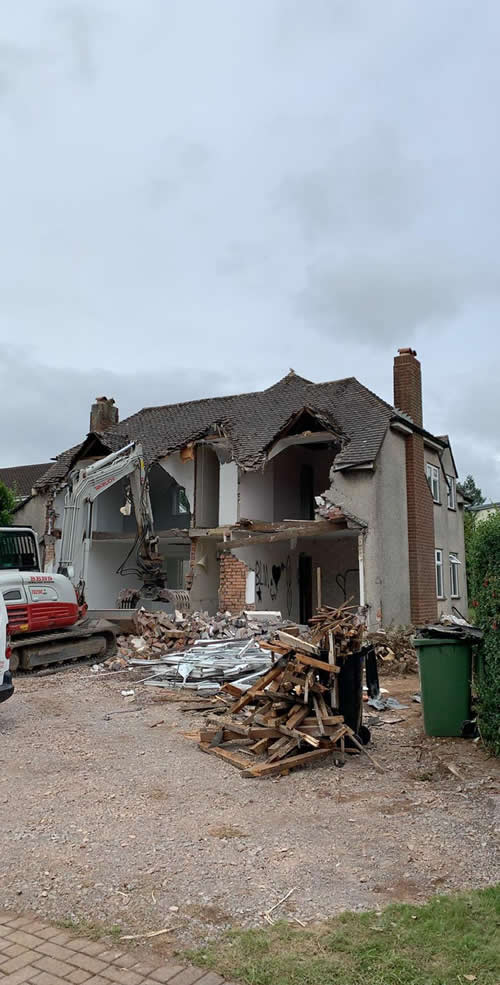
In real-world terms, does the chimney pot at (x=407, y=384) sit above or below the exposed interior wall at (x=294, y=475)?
above

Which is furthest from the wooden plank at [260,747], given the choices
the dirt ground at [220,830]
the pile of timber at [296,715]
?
the dirt ground at [220,830]

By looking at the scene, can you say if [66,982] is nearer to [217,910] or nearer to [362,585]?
[217,910]

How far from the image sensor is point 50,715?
35.2 ft

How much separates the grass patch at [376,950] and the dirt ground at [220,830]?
0.73 ft

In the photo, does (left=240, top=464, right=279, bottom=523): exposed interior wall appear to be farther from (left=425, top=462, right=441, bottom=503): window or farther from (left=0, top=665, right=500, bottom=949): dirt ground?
(left=0, top=665, right=500, bottom=949): dirt ground

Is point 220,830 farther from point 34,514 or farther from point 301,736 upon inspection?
point 34,514

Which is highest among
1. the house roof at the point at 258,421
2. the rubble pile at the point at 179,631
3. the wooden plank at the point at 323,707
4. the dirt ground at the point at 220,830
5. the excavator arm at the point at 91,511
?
the house roof at the point at 258,421

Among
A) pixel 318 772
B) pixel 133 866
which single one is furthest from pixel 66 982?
pixel 318 772

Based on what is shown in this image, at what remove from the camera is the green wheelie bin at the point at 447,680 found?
8.45m

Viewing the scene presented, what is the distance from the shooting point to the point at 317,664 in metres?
7.90

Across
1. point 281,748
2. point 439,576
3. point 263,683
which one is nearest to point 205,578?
point 439,576

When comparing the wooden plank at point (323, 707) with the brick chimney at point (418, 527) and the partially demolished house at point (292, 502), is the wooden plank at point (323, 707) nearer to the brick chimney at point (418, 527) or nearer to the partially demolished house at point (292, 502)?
the partially demolished house at point (292, 502)

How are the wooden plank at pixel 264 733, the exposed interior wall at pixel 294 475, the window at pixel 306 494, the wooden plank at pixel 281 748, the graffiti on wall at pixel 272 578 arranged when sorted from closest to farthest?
the wooden plank at pixel 281 748 < the wooden plank at pixel 264 733 < the graffiti on wall at pixel 272 578 < the exposed interior wall at pixel 294 475 < the window at pixel 306 494

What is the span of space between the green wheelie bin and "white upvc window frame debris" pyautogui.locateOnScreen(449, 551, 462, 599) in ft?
51.4
